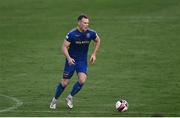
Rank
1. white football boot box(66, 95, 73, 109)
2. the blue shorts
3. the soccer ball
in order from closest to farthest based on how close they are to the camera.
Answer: the soccer ball → the blue shorts → white football boot box(66, 95, 73, 109)

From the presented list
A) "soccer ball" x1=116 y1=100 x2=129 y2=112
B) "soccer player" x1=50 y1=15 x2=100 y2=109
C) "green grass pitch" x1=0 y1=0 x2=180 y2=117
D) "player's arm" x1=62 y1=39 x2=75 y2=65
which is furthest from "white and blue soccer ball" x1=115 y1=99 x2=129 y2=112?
"player's arm" x1=62 y1=39 x2=75 y2=65

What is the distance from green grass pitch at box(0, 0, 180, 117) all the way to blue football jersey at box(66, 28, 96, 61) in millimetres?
1590

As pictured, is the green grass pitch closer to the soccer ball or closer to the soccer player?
the soccer ball

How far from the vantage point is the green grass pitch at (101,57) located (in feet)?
70.1

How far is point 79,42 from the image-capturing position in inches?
796

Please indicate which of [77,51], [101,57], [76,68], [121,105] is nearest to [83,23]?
[77,51]

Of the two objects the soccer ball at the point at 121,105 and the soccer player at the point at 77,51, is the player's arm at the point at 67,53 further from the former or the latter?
the soccer ball at the point at 121,105

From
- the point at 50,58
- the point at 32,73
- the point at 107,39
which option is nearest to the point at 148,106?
the point at 32,73

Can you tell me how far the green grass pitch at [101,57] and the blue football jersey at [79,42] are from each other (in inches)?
62.6

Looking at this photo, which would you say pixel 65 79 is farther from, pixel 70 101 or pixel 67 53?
pixel 67 53

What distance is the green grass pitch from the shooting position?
21375 mm

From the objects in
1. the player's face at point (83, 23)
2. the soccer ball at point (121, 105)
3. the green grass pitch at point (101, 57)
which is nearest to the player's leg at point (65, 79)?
the green grass pitch at point (101, 57)

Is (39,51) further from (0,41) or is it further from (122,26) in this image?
(122,26)

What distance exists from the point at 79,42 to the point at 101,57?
32.7ft
